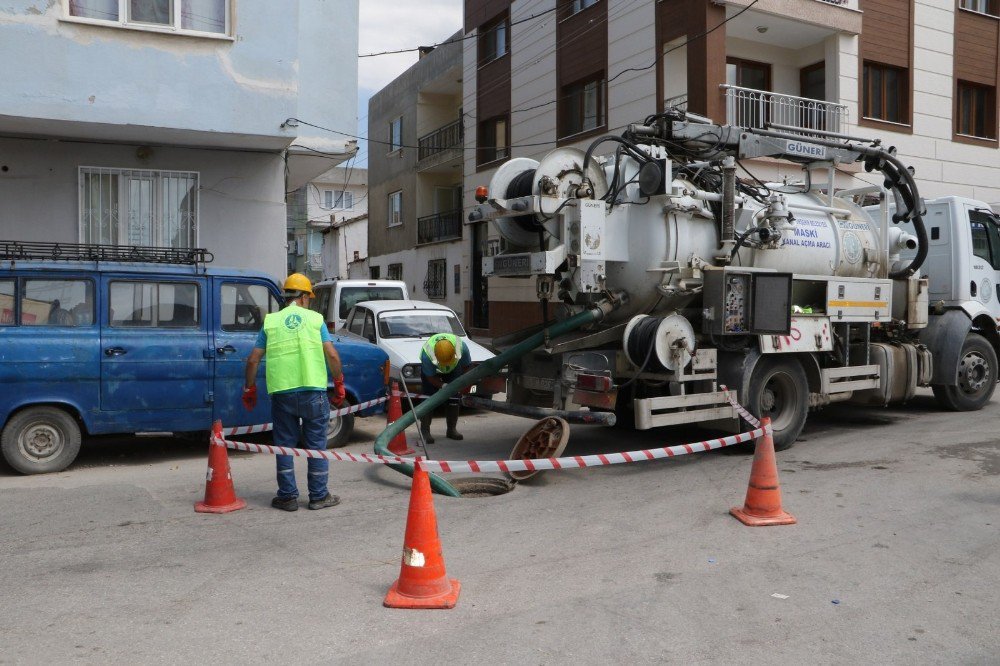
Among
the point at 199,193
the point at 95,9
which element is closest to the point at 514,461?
the point at 199,193

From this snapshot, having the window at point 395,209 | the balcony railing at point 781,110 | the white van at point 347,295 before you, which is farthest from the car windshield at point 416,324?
the window at point 395,209

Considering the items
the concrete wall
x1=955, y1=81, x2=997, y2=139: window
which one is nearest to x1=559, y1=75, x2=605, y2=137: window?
x1=955, y1=81, x2=997, y2=139: window

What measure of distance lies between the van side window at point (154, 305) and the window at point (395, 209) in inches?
976

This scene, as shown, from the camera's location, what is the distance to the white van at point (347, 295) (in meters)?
13.8

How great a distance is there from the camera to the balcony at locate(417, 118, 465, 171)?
1103 inches

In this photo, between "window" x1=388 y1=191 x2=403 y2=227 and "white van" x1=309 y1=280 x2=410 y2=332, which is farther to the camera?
"window" x1=388 y1=191 x2=403 y2=227

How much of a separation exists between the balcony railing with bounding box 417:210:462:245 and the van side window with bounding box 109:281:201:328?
66.1 ft

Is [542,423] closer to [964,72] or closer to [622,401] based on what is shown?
[622,401]

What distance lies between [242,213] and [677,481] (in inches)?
316

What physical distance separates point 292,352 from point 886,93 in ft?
59.6

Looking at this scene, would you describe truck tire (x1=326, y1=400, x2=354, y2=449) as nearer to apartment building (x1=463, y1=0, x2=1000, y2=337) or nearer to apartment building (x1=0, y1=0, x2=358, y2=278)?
apartment building (x1=0, y1=0, x2=358, y2=278)

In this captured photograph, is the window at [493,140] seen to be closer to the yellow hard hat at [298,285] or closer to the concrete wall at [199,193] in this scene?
the concrete wall at [199,193]

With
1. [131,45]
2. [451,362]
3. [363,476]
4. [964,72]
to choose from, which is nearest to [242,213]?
[131,45]

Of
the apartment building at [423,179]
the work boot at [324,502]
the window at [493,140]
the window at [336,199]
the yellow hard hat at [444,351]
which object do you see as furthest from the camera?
the window at [336,199]
